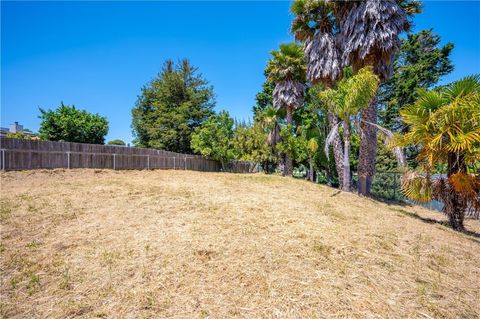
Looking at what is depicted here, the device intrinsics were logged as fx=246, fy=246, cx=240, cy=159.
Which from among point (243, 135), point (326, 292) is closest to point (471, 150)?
point (326, 292)

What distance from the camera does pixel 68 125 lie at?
20.9 metres

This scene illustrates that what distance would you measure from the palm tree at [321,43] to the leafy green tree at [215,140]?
29.1 ft

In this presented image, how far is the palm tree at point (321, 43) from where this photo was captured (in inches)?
521

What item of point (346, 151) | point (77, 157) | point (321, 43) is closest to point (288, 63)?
point (321, 43)

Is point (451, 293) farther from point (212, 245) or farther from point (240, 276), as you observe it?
point (212, 245)

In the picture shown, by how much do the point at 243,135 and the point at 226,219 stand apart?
62.3 ft

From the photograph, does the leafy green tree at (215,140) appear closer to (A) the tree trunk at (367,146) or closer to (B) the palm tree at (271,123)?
(B) the palm tree at (271,123)

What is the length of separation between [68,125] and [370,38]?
74.9 ft

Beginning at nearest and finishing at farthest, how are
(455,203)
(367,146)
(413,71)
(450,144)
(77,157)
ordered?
(450,144)
(455,203)
(77,157)
(367,146)
(413,71)

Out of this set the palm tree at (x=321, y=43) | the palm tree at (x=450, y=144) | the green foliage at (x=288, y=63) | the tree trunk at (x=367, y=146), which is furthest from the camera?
the green foliage at (x=288, y=63)

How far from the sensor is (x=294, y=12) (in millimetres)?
13750

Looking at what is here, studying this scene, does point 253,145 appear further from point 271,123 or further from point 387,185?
point 387,185

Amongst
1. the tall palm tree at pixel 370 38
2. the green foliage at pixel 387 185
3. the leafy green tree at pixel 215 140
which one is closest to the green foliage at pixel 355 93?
the tall palm tree at pixel 370 38

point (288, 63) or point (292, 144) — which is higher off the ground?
point (288, 63)
